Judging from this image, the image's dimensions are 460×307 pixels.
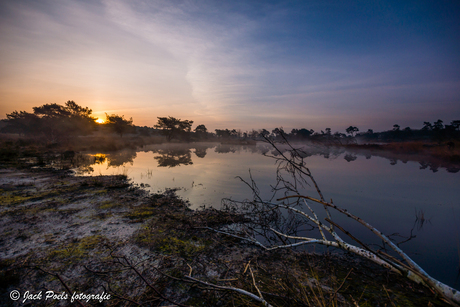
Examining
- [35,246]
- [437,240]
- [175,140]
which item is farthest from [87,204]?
[175,140]

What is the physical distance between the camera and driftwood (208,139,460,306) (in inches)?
72.8

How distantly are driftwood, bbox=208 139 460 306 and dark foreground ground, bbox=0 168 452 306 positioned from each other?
34 cm

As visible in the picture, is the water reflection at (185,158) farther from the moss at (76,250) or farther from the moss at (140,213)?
the moss at (140,213)

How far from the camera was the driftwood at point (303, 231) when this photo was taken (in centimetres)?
185

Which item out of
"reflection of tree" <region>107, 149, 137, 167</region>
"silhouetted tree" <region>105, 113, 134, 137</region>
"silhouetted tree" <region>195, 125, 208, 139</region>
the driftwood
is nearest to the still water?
the driftwood

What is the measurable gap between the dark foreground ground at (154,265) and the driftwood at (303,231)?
342 millimetres

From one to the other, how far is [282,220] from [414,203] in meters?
5.82

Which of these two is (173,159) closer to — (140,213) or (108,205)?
(108,205)

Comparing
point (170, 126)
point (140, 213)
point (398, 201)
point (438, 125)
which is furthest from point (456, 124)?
point (170, 126)

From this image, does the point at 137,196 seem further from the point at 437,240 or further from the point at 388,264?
the point at 437,240

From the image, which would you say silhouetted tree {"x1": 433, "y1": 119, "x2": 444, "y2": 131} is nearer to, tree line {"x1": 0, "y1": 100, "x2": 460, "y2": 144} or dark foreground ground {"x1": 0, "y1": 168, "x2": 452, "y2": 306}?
tree line {"x1": 0, "y1": 100, "x2": 460, "y2": 144}

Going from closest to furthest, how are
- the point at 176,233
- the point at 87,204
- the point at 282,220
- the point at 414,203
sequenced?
1. the point at 176,233
2. the point at 282,220
3. the point at 87,204
4. the point at 414,203

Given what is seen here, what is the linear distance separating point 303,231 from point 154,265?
3.68 m

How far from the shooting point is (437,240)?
4.37 m
